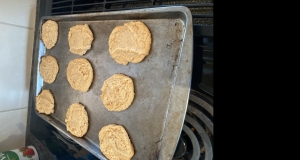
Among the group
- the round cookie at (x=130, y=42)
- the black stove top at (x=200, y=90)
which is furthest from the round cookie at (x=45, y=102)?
the black stove top at (x=200, y=90)

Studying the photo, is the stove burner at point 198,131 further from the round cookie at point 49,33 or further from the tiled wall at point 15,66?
the tiled wall at point 15,66

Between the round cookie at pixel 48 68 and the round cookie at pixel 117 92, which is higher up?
the round cookie at pixel 48 68

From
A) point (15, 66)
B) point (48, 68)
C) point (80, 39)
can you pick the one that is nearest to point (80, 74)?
point (80, 39)

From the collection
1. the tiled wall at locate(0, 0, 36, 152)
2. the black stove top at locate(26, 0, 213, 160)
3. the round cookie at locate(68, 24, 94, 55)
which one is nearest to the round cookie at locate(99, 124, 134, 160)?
the black stove top at locate(26, 0, 213, 160)

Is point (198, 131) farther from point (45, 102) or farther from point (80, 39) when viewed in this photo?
point (45, 102)
